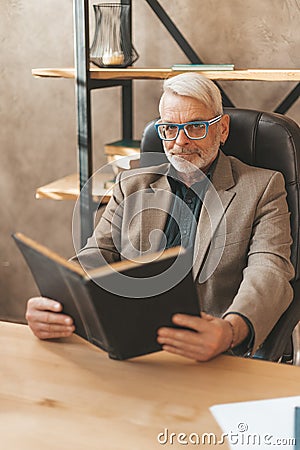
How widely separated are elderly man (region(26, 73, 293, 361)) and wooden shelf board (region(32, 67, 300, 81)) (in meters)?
0.45

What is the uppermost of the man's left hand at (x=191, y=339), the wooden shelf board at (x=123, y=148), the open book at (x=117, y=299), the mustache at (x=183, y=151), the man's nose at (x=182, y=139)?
the man's nose at (x=182, y=139)

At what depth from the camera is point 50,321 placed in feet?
4.78

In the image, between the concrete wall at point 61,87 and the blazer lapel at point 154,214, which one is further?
the concrete wall at point 61,87

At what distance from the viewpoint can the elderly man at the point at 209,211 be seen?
183cm

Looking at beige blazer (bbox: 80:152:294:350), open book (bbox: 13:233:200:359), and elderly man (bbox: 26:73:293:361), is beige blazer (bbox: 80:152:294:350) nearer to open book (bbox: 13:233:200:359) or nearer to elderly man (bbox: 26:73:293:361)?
elderly man (bbox: 26:73:293:361)

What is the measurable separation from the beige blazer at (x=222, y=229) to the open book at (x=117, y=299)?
1.35ft

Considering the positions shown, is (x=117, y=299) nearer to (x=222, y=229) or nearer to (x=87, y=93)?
(x=222, y=229)

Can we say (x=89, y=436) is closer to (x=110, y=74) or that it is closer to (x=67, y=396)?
(x=67, y=396)

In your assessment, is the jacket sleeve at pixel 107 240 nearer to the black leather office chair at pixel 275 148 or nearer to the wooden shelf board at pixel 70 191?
the black leather office chair at pixel 275 148

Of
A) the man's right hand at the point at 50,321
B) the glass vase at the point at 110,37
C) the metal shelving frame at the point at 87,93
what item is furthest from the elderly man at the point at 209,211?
the glass vase at the point at 110,37

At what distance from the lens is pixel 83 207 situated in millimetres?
2695

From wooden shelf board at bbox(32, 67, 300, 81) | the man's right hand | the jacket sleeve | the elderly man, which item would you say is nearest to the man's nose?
the elderly man

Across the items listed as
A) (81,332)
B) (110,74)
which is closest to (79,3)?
(110,74)

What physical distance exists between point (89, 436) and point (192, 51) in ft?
6.64
